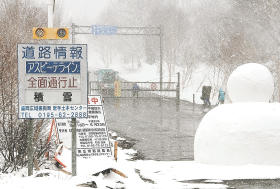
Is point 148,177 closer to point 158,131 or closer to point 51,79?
point 51,79

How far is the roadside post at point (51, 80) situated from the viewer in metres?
7.85

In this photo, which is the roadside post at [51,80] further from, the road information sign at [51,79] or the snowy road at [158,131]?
the snowy road at [158,131]

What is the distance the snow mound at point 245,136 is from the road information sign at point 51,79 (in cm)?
344

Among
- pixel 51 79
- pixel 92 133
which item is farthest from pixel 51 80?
pixel 92 133

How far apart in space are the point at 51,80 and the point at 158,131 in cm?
1158

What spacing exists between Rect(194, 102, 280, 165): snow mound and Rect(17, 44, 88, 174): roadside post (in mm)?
3416

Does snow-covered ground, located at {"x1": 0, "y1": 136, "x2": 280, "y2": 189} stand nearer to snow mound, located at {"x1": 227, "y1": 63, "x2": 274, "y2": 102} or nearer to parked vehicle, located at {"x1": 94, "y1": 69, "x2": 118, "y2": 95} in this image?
snow mound, located at {"x1": 227, "y1": 63, "x2": 274, "y2": 102}

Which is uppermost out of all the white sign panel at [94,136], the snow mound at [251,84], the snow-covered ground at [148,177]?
the snow mound at [251,84]

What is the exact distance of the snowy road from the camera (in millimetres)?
13805

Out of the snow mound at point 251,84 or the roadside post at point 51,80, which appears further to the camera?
the snow mound at point 251,84

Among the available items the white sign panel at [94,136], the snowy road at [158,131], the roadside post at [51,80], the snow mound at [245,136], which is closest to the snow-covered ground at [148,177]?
the snow mound at [245,136]

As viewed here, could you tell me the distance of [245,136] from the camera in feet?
31.8

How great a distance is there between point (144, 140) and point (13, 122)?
279 inches

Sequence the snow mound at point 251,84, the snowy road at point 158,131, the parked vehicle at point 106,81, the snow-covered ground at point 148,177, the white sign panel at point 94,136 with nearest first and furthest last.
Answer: the snow-covered ground at point 148,177 → the snow mound at point 251,84 → the white sign panel at point 94,136 → the snowy road at point 158,131 → the parked vehicle at point 106,81
